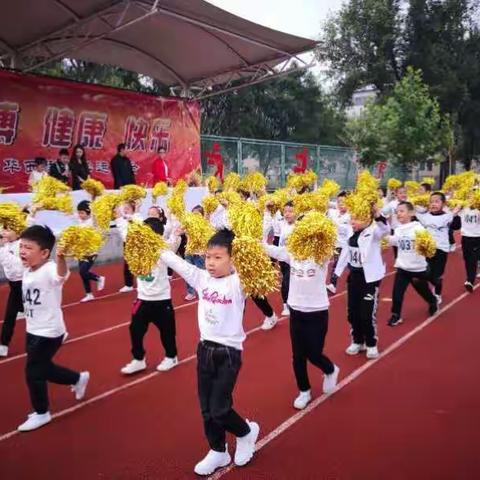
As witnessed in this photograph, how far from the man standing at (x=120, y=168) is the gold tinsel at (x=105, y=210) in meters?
7.67

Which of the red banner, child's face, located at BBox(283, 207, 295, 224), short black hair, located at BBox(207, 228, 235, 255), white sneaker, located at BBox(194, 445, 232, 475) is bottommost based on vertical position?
white sneaker, located at BBox(194, 445, 232, 475)

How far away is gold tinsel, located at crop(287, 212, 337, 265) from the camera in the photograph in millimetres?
3949

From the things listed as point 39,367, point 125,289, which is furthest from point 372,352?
point 125,289

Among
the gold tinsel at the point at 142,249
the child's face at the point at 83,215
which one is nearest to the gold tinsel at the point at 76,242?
the gold tinsel at the point at 142,249

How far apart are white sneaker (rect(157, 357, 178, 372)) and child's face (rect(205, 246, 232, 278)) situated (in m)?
2.18

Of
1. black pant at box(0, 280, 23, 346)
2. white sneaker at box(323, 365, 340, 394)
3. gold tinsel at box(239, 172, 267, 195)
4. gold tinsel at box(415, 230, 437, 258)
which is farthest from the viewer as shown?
gold tinsel at box(239, 172, 267, 195)

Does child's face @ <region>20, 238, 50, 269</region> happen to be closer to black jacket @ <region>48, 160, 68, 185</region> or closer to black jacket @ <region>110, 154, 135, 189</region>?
black jacket @ <region>48, 160, 68, 185</region>

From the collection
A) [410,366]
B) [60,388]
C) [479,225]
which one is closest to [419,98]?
[479,225]

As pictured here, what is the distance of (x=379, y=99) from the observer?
1219 inches

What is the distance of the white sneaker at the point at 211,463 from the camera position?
11.2ft

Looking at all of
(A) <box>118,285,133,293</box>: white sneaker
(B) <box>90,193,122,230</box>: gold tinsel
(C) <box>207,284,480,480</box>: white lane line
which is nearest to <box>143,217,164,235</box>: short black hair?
(B) <box>90,193,122,230</box>: gold tinsel

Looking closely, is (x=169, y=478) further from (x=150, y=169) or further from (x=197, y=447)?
(x=150, y=169)

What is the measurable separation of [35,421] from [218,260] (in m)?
2.08

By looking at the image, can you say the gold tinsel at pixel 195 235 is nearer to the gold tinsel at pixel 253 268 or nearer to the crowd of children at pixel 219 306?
the crowd of children at pixel 219 306
